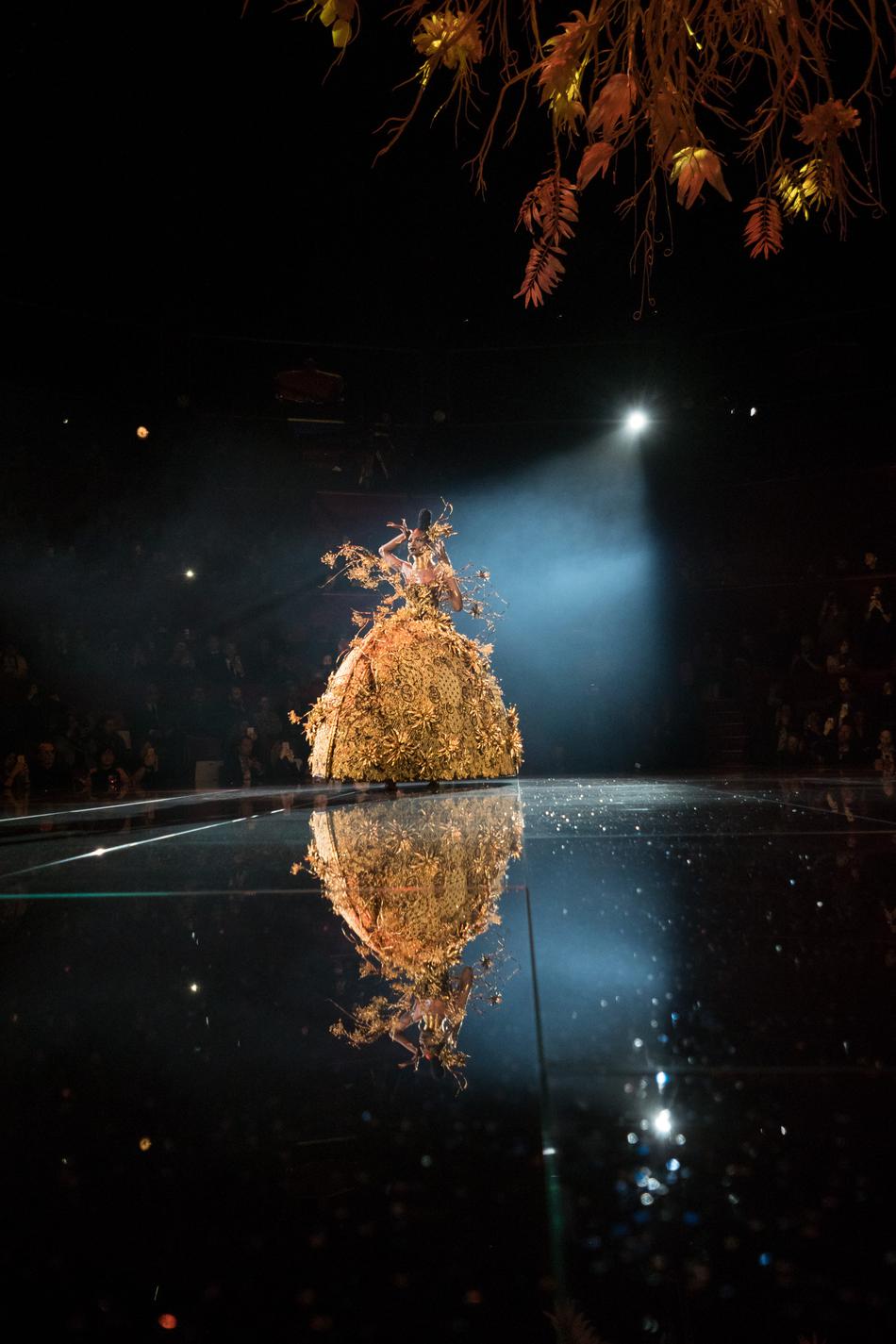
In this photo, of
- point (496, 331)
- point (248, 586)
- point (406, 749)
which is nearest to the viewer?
point (406, 749)

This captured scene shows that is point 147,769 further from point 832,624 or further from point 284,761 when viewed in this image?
point 832,624

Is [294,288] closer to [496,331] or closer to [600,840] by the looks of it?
[496,331]

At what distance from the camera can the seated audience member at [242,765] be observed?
9977mm

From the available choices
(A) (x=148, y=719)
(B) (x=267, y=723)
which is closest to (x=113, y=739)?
(A) (x=148, y=719)

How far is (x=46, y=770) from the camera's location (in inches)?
343

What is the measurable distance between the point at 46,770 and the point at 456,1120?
9032 millimetres

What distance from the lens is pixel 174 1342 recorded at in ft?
1.34

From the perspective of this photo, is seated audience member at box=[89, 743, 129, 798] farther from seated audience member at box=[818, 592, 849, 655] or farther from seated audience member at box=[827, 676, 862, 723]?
seated audience member at box=[818, 592, 849, 655]

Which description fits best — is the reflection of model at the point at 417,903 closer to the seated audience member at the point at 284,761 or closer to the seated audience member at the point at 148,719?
the seated audience member at the point at 148,719

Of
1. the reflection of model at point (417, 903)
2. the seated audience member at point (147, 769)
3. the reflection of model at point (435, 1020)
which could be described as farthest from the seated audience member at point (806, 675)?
the reflection of model at point (435, 1020)

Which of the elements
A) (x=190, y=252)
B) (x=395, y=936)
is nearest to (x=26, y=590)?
(x=190, y=252)

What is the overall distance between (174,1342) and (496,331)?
9.29 metres

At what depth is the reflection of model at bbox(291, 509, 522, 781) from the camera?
5.68 metres

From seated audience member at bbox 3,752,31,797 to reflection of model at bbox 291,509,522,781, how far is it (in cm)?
378
